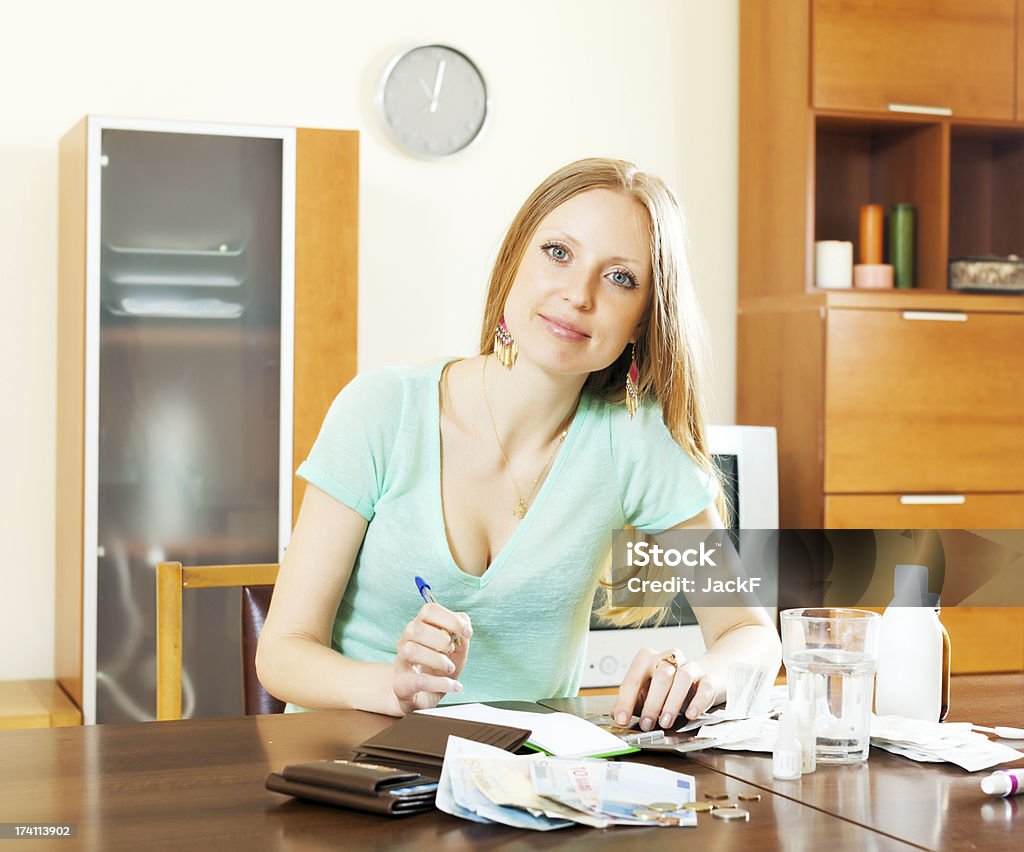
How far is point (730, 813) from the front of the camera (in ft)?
3.37

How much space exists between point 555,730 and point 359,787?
291mm

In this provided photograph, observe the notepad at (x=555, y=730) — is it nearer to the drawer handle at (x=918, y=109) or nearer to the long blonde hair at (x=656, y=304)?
the long blonde hair at (x=656, y=304)

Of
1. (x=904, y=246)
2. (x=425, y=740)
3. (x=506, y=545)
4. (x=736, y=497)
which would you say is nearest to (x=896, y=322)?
(x=904, y=246)

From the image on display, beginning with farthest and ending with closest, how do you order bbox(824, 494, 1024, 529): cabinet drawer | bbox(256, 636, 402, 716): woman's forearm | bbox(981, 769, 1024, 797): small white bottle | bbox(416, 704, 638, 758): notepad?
bbox(824, 494, 1024, 529): cabinet drawer, bbox(256, 636, 402, 716): woman's forearm, bbox(416, 704, 638, 758): notepad, bbox(981, 769, 1024, 797): small white bottle

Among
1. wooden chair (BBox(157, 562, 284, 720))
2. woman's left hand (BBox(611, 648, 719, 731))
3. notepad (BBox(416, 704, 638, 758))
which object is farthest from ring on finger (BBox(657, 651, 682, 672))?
wooden chair (BBox(157, 562, 284, 720))

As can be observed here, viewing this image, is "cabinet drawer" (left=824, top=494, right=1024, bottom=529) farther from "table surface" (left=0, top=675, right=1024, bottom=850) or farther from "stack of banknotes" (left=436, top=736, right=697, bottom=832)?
"stack of banknotes" (left=436, top=736, right=697, bottom=832)

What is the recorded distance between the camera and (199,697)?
291cm

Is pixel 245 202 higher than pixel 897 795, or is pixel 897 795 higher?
pixel 245 202

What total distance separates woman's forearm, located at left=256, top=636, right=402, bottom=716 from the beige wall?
1.76m

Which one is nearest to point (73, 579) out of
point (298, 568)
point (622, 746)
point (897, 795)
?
point (298, 568)

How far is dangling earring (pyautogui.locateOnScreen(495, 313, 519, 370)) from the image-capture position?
5.71 ft

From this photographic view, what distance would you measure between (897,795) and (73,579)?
2.20 meters

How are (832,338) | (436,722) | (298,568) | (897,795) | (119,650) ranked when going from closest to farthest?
(897,795) → (436,722) → (298,568) → (119,650) → (832,338)

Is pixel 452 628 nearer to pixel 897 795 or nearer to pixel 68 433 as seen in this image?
pixel 897 795
